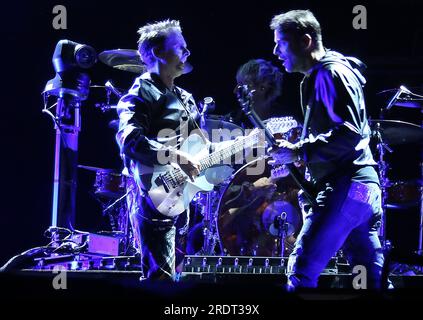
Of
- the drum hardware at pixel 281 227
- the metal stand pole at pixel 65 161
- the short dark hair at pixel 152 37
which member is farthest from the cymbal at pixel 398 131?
the metal stand pole at pixel 65 161

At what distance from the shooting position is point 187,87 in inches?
330

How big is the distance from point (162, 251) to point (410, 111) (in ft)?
19.2

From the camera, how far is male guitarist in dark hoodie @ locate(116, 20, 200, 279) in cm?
350

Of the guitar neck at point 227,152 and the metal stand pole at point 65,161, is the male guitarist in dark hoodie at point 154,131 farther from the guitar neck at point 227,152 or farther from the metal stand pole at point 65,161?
the metal stand pole at point 65,161

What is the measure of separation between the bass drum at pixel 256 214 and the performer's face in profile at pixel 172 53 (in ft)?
8.69

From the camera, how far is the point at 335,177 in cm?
326

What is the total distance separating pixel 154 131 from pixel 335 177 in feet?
4.12

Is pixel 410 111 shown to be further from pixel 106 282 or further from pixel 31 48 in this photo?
pixel 106 282

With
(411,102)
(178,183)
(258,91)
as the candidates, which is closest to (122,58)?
(258,91)

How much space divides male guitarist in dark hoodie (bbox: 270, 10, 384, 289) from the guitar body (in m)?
0.76

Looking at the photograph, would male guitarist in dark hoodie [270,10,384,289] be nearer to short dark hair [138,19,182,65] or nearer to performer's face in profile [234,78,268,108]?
short dark hair [138,19,182,65]

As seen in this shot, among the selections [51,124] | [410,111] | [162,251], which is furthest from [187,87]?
[162,251]

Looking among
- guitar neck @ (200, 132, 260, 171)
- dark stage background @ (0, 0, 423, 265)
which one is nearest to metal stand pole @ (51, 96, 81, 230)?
dark stage background @ (0, 0, 423, 265)
